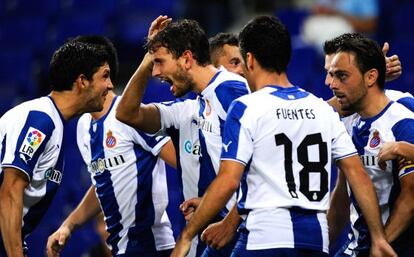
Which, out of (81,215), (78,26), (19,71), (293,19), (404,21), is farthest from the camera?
(78,26)

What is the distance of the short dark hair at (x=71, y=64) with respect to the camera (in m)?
5.70

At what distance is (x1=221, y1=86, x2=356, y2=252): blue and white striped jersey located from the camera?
4543 millimetres

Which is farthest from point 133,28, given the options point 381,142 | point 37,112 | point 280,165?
point 280,165

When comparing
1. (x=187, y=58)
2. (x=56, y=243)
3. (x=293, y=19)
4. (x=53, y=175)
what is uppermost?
(x=187, y=58)

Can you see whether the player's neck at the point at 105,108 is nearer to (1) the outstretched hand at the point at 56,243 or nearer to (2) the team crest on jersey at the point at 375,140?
(1) the outstretched hand at the point at 56,243

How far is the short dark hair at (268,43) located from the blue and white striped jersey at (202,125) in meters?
0.55

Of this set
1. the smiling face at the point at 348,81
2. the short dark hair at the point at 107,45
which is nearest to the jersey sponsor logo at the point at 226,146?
the smiling face at the point at 348,81

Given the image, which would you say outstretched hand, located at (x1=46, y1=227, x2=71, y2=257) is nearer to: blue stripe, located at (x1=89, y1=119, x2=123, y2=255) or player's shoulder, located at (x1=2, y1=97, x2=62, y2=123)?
blue stripe, located at (x1=89, y1=119, x2=123, y2=255)

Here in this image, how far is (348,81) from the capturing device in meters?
5.06

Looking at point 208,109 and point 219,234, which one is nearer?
point 219,234

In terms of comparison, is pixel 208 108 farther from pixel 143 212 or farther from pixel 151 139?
pixel 143 212

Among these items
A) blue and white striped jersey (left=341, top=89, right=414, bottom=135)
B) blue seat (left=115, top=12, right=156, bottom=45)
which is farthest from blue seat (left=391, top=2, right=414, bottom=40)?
blue and white striped jersey (left=341, top=89, right=414, bottom=135)

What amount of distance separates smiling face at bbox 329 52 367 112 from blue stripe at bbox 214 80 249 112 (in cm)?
55

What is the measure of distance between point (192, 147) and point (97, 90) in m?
0.78
